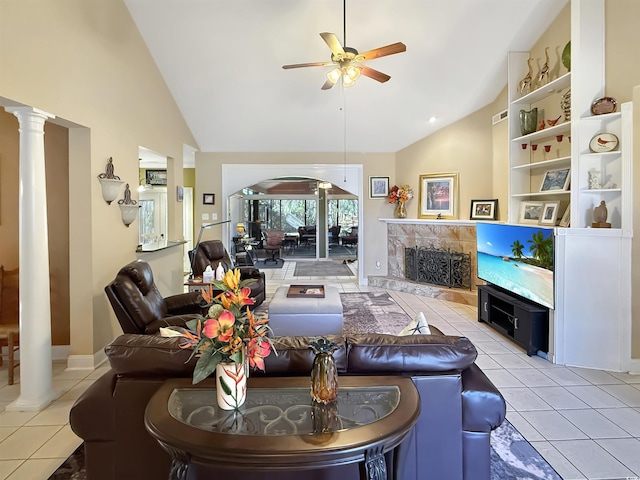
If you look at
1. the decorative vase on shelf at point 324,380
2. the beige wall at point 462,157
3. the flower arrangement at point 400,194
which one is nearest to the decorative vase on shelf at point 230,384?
the decorative vase on shelf at point 324,380

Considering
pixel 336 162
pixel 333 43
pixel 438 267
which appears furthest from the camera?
pixel 336 162

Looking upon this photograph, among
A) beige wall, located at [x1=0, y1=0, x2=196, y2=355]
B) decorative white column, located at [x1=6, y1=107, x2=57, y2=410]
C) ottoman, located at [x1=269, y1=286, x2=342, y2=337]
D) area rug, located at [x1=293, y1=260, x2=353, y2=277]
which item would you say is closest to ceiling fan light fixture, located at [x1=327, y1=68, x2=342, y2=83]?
beige wall, located at [x1=0, y1=0, x2=196, y2=355]

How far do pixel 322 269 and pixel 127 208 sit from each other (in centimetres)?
566

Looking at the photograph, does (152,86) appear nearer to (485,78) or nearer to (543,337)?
(485,78)

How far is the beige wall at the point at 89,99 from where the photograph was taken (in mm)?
2621

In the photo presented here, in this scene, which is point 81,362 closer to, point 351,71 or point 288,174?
point 351,71

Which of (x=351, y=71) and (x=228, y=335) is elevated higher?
(x=351, y=71)

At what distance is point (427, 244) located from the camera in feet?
20.7

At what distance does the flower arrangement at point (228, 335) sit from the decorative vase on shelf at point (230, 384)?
0.9 inches

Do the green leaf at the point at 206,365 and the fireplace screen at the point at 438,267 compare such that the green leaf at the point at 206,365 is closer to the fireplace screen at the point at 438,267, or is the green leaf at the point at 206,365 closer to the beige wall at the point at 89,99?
the beige wall at the point at 89,99

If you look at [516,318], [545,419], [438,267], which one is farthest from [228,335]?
[438,267]

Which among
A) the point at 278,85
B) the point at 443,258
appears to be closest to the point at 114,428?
the point at 278,85

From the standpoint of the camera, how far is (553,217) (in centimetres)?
394

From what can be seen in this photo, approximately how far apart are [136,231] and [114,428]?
2.98m
